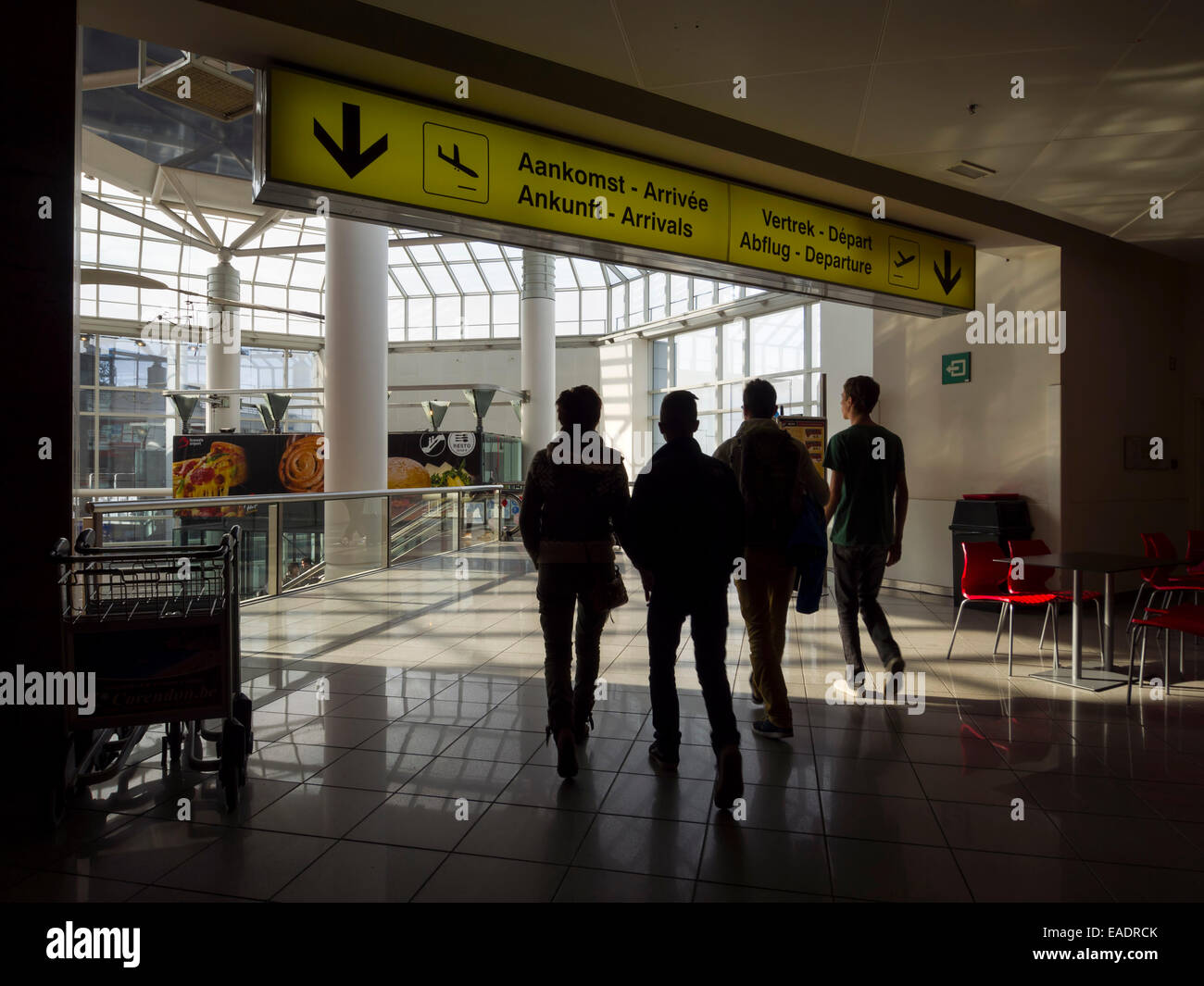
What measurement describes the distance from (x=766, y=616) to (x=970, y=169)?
409cm

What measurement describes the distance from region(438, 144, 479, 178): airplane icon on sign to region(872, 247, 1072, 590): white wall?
217 inches

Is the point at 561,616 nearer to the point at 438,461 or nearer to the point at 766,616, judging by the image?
the point at 766,616

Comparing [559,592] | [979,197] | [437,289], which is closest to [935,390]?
[979,197]

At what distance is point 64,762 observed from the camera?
2.67 metres

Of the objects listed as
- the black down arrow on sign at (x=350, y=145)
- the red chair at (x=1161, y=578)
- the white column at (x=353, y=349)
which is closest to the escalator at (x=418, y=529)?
the white column at (x=353, y=349)

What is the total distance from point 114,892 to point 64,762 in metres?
0.69

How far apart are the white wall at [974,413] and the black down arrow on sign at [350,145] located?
6.00 m

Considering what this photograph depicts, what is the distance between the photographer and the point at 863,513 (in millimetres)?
4168

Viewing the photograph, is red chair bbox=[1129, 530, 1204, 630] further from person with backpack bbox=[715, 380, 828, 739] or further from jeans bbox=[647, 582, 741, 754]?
jeans bbox=[647, 582, 741, 754]

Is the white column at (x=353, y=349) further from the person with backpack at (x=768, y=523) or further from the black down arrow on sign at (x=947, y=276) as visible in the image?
the person with backpack at (x=768, y=523)

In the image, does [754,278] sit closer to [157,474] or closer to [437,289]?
[437,289]

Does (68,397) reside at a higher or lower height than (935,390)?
lower

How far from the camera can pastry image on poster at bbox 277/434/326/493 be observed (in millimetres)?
13430

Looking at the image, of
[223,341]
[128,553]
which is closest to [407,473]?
[223,341]
